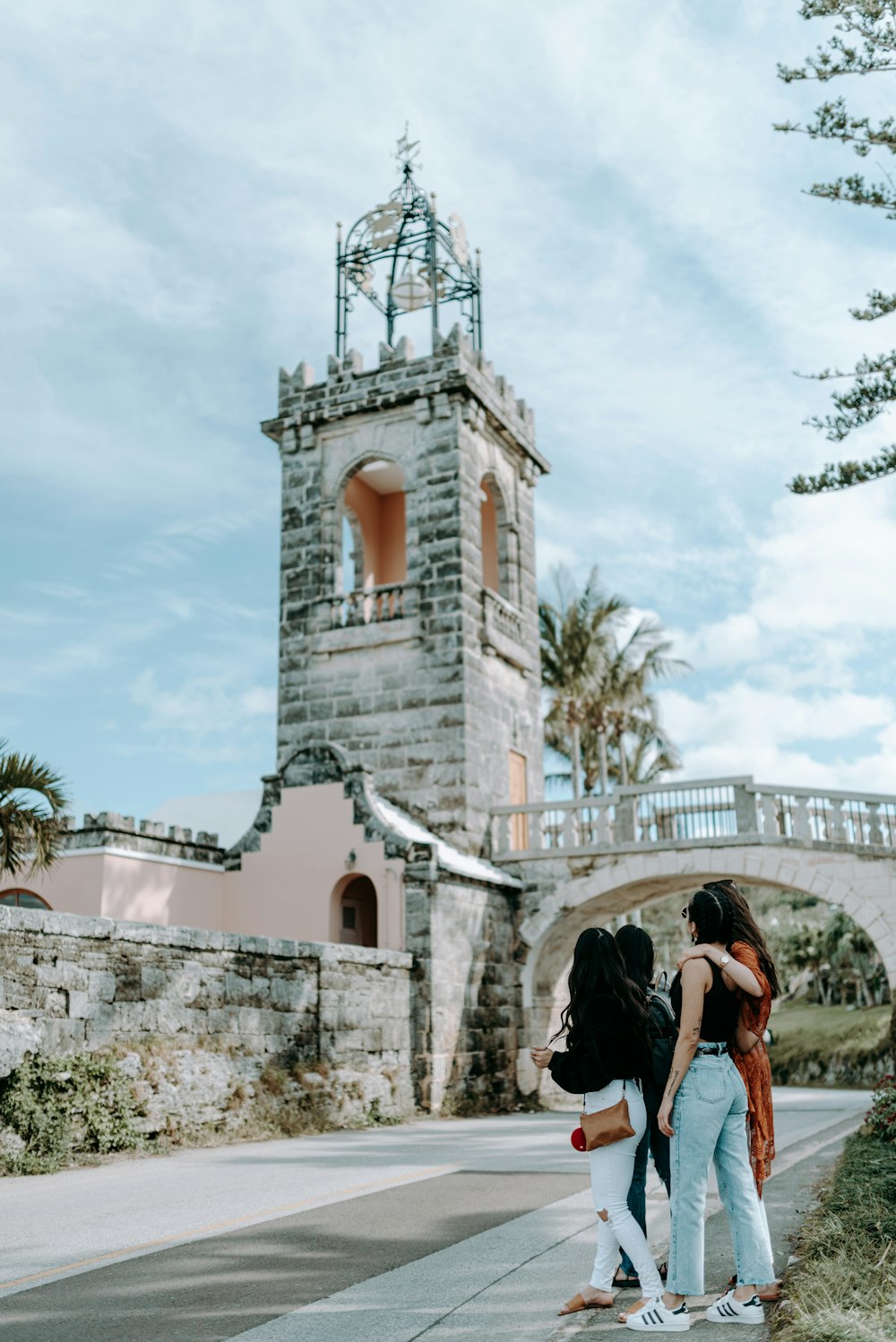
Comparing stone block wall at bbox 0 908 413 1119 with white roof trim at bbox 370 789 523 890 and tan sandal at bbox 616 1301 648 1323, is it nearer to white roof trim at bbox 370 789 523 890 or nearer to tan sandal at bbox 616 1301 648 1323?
white roof trim at bbox 370 789 523 890

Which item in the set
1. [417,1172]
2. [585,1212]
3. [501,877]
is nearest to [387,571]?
[501,877]

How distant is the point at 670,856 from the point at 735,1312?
580 inches

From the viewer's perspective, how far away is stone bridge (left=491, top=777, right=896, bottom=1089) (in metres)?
18.1

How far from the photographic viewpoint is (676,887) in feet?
66.3

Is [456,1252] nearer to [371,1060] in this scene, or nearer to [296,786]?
[371,1060]

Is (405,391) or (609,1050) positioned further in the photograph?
(405,391)

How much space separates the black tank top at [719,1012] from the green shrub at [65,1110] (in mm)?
5836

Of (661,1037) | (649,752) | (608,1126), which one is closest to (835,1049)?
(649,752)

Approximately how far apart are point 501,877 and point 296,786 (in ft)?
11.4

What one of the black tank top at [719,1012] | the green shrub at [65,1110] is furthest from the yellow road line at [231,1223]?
the black tank top at [719,1012]

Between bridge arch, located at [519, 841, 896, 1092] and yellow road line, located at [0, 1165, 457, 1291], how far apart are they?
10180mm

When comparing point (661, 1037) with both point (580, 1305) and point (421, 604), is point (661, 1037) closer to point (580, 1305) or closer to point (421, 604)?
point (580, 1305)

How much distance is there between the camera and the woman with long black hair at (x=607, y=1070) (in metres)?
4.58

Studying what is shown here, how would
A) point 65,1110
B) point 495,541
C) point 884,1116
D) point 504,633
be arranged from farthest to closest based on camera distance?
1. point 495,541
2. point 504,633
3. point 65,1110
4. point 884,1116
